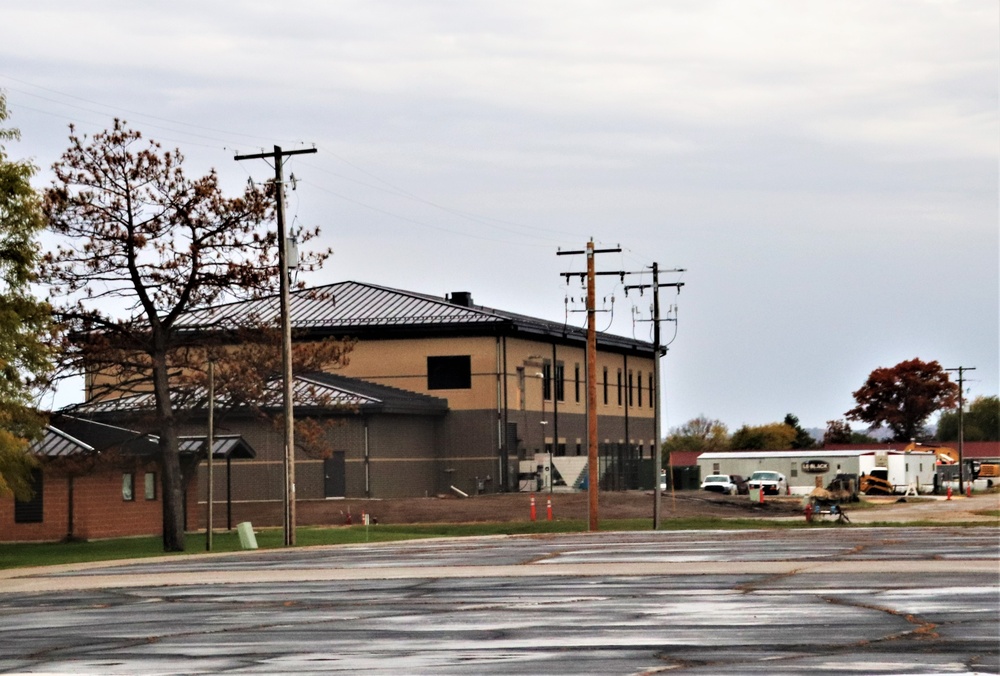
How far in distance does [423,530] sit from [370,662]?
42.2 metres

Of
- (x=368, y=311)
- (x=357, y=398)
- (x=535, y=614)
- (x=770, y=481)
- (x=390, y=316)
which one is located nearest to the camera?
(x=535, y=614)

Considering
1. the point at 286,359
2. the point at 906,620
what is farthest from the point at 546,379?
the point at 906,620

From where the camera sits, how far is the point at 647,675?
13.1 meters

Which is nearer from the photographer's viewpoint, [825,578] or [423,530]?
[825,578]

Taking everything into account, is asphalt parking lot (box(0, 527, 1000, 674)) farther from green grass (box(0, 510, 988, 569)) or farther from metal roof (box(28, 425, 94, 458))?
metal roof (box(28, 425, 94, 458))

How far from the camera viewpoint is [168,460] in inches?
1786

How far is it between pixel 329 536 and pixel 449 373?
27.9 metres

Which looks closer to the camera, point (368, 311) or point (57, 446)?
point (57, 446)

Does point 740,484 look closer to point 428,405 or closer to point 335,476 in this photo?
point 428,405

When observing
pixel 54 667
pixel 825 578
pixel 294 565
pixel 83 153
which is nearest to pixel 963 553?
pixel 825 578

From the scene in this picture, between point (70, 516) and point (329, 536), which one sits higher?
point (70, 516)

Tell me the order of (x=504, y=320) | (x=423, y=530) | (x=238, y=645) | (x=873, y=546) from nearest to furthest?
1. (x=238, y=645)
2. (x=873, y=546)
3. (x=423, y=530)
4. (x=504, y=320)

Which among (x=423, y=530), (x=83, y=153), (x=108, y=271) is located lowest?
(x=423, y=530)

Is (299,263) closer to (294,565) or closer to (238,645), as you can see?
(294,565)
